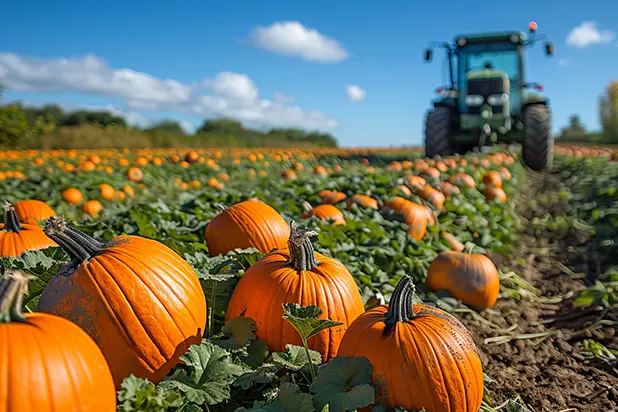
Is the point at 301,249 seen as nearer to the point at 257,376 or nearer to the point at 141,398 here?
the point at 257,376

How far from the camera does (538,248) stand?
685cm

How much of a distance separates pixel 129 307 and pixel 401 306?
3.68 feet

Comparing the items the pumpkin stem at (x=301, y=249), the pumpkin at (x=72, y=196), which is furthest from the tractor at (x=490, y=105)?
the pumpkin stem at (x=301, y=249)

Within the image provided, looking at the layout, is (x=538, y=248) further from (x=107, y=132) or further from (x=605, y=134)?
(x=605, y=134)

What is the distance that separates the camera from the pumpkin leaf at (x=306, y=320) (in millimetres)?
1932

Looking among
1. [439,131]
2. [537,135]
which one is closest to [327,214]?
[439,131]

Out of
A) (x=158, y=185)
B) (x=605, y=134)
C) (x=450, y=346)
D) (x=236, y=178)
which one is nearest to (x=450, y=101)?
(x=236, y=178)

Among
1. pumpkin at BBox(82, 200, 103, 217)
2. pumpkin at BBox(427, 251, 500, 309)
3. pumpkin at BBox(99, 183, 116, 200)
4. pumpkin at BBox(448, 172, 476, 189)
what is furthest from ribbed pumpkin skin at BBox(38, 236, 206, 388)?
pumpkin at BBox(448, 172, 476, 189)

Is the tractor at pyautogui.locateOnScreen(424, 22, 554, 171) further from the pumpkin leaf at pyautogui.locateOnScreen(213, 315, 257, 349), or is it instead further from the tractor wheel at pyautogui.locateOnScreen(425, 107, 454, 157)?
the pumpkin leaf at pyautogui.locateOnScreen(213, 315, 257, 349)

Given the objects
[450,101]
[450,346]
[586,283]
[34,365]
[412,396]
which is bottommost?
[586,283]

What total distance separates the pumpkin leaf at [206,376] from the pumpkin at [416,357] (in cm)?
55

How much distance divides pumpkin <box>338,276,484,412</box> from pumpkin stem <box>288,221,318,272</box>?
46 centimetres

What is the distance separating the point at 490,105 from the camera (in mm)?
14023

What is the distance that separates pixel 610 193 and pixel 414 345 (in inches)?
330
